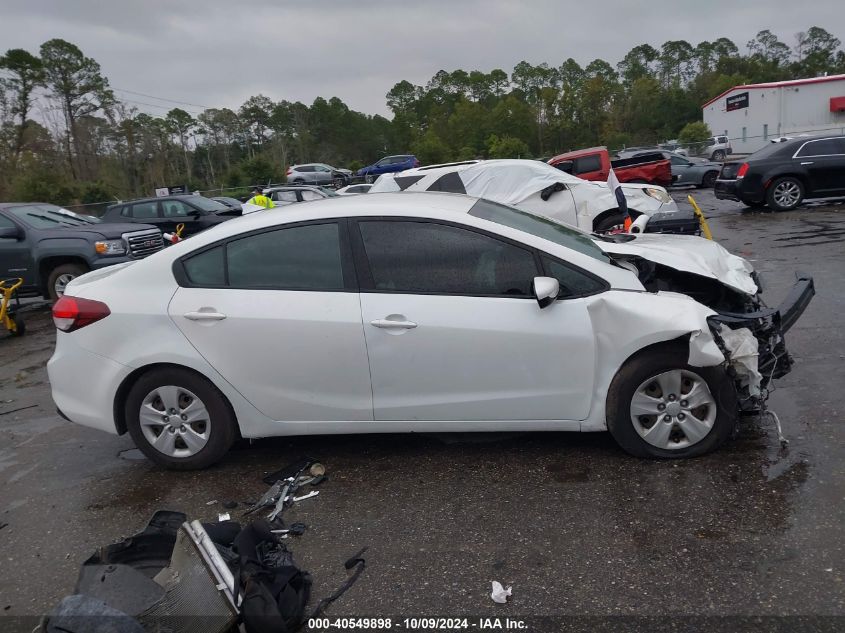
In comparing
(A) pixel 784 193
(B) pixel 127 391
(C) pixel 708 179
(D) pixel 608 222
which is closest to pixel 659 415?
(B) pixel 127 391

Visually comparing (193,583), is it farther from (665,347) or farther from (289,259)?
(665,347)

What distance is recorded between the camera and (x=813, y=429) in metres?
4.25

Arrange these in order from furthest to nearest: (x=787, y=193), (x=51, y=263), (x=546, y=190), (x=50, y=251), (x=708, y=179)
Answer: (x=708, y=179)
(x=787, y=193)
(x=546, y=190)
(x=51, y=263)
(x=50, y=251)

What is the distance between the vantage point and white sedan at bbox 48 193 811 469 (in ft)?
12.7

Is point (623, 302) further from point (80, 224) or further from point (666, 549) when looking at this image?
point (80, 224)

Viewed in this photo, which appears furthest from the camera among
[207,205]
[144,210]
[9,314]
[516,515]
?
[207,205]

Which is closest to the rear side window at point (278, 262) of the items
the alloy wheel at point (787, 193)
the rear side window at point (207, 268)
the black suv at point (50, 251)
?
the rear side window at point (207, 268)

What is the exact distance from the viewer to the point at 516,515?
11.8 ft

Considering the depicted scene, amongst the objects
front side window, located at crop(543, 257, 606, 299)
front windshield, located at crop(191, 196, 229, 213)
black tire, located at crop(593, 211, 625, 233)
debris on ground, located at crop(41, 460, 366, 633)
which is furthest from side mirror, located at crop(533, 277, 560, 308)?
front windshield, located at crop(191, 196, 229, 213)

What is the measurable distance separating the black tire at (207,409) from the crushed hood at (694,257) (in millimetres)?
2690

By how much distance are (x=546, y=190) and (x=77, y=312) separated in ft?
28.6

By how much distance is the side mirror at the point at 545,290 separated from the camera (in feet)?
12.3

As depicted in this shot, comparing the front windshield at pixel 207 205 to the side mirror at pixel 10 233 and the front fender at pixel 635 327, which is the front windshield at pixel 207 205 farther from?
the front fender at pixel 635 327

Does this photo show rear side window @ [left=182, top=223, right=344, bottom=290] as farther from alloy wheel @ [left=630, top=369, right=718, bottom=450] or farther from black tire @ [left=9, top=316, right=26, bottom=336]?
black tire @ [left=9, top=316, right=26, bottom=336]
